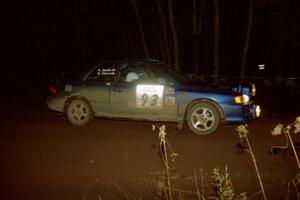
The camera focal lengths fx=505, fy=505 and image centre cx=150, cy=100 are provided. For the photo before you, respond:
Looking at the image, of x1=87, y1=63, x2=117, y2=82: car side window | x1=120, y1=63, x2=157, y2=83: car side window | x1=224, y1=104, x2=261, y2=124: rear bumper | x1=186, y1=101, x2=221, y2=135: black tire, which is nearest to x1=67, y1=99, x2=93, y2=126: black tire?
x1=87, y1=63, x2=117, y2=82: car side window

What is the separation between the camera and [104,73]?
10.9 meters

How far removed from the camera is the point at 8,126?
1139 centimetres

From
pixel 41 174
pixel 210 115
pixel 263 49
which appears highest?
pixel 263 49

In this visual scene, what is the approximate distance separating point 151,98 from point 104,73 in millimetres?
1291

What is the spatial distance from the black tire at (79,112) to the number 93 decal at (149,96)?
4.09 ft

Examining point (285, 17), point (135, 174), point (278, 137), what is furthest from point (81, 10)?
point (135, 174)

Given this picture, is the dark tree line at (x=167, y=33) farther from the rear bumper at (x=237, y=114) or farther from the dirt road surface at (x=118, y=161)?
the dirt road surface at (x=118, y=161)

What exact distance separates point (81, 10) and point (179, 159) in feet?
95.1

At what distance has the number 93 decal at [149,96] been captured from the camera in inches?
403

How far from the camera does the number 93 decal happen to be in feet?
33.6

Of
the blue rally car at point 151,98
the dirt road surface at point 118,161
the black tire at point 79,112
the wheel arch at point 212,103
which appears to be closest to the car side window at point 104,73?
the blue rally car at point 151,98

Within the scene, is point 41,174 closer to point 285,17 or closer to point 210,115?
point 210,115

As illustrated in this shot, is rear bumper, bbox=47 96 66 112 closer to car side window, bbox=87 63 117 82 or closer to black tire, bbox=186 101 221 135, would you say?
car side window, bbox=87 63 117 82

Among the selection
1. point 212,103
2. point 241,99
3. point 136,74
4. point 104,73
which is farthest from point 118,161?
point 104,73
